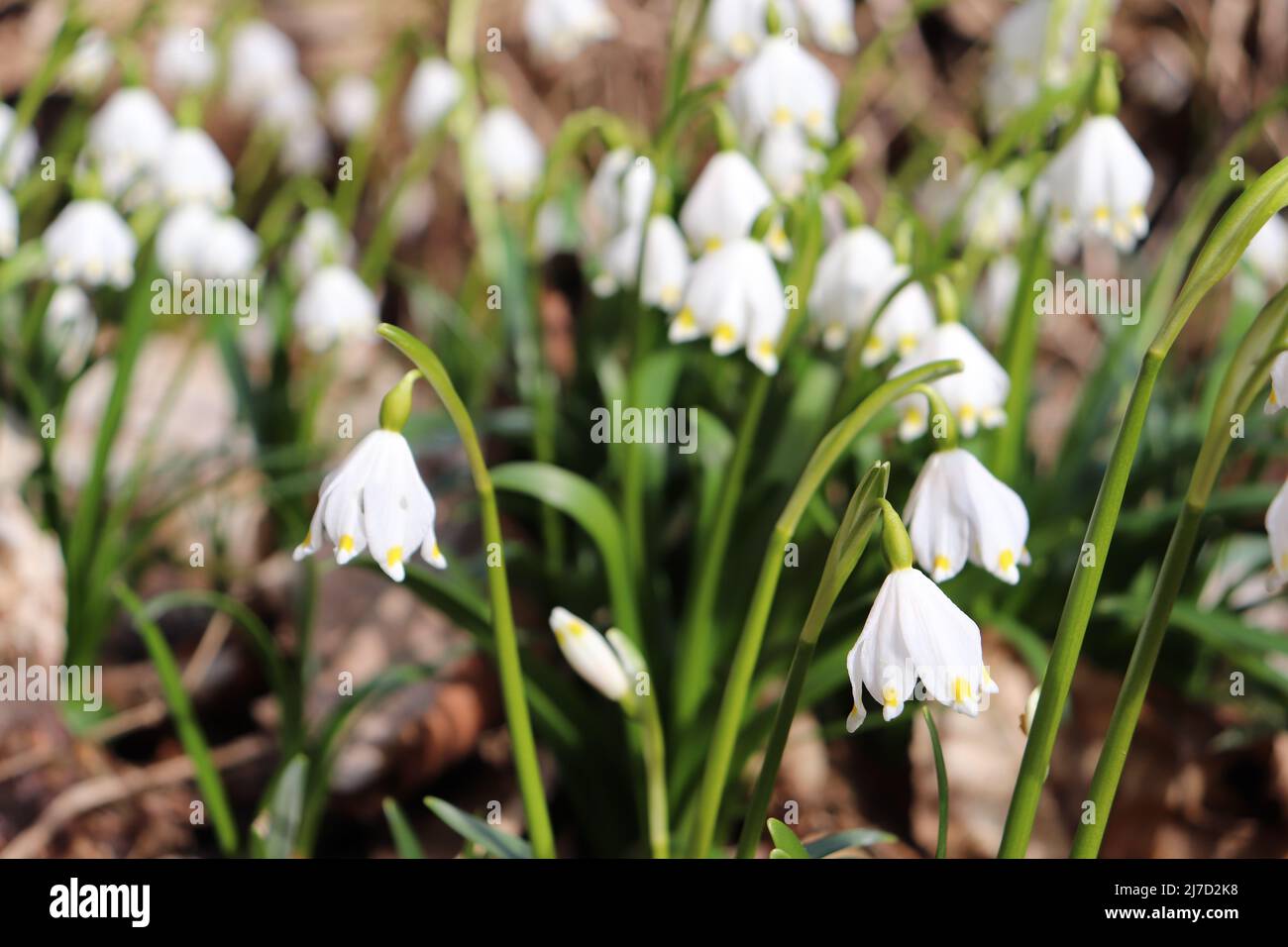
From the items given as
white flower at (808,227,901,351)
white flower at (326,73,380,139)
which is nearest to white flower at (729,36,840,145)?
white flower at (808,227,901,351)

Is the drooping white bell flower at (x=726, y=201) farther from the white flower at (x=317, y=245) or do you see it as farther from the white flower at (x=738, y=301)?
the white flower at (x=317, y=245)

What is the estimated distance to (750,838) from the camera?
117cm

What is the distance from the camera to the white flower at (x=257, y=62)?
2.79 metres

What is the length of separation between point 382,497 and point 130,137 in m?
1.50

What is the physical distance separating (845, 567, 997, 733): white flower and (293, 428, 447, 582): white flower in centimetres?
38

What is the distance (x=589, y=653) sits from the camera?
47.8 inches

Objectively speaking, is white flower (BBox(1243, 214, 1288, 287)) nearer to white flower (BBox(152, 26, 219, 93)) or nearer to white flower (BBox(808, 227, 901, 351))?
white flower (BBox(808, 227, 901, 351))

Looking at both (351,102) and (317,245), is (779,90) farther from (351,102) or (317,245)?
(351,102)

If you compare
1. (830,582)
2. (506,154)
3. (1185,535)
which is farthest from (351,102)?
(1185,535)

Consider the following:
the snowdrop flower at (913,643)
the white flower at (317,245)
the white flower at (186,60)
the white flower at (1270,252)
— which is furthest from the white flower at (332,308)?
the white flower at (1270,252)

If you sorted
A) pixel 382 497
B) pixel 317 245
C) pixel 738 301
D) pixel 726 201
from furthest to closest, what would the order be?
pixel 317 245 < pixel 726 201 < pixel 738 301 < pixel 382 497
